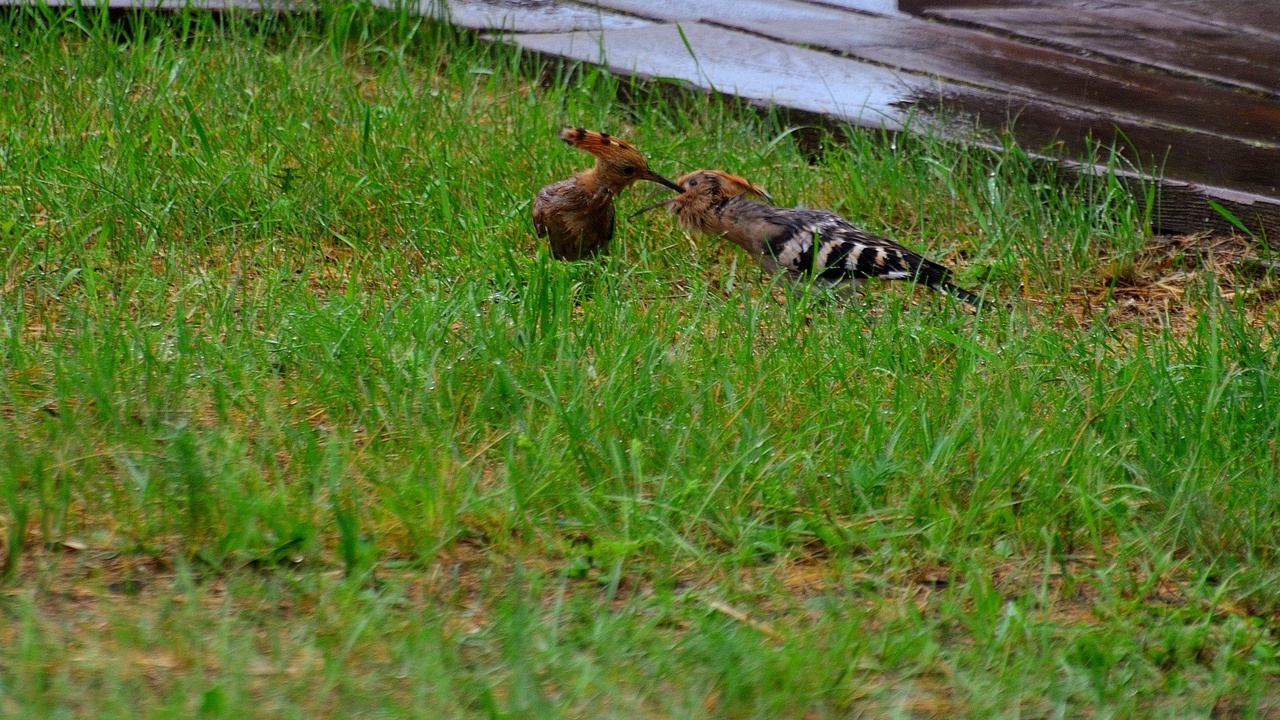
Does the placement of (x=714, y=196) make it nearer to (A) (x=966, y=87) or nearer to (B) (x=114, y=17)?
(A) (x=966, y=87)

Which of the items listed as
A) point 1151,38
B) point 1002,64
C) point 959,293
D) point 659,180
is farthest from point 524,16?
point 959,293

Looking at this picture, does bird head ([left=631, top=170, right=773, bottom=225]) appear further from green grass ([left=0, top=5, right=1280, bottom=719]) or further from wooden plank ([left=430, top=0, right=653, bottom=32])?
wooden plank ([left=430, top=0, right=653, bottom=32])

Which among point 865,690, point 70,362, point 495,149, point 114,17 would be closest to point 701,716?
point 865,690

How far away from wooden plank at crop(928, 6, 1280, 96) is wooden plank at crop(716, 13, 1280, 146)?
0.16 metres

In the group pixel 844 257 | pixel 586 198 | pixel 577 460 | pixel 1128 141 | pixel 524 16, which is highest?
pixel 524 16

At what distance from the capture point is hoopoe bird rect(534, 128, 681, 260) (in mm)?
5473

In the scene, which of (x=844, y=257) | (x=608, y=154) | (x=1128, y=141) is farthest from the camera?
(x=1128, y=141)

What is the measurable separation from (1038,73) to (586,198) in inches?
124

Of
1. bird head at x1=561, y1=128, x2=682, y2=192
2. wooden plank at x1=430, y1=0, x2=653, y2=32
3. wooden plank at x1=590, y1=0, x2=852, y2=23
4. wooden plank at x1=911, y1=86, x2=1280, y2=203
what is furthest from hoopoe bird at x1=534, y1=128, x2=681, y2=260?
wooden plank at x1=590, y1=0, x2=852, y2=23

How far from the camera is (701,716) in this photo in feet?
9.18

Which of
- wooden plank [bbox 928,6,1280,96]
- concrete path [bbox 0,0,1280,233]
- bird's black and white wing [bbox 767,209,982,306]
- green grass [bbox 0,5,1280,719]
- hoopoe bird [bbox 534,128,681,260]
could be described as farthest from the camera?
wooden plank [bbox 928,6,1280,96]

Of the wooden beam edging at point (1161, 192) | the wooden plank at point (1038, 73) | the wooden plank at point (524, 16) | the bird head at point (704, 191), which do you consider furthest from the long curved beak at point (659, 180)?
the wooden plank at point (524, 16)

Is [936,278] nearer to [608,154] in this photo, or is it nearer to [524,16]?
[608,154]

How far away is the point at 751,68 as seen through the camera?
765cm
